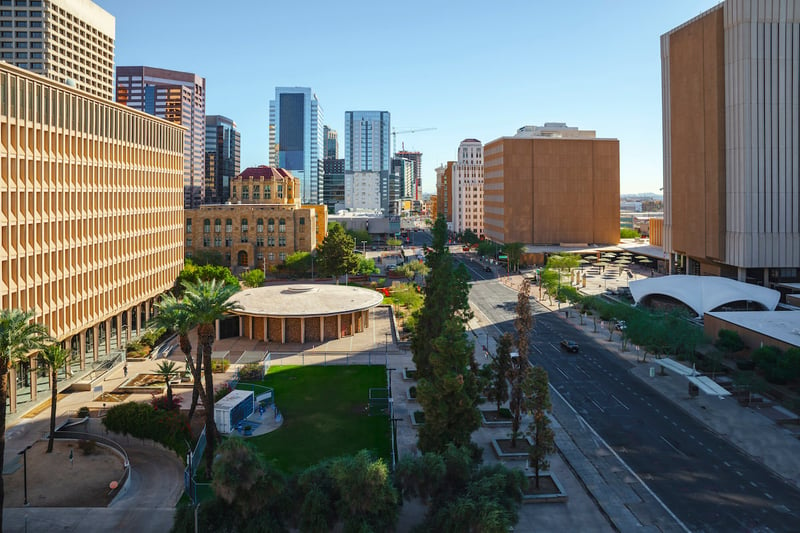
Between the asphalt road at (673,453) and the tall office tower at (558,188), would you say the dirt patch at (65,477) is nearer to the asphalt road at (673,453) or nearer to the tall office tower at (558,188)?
the asphalt road at (673,453)

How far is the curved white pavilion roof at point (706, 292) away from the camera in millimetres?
75938

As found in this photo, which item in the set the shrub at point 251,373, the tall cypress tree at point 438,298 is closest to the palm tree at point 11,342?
the shrub at point 251,373

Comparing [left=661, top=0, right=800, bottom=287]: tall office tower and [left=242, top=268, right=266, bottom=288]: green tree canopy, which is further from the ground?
[left=661, top=0, right=800, bottom=287]: tall office tower

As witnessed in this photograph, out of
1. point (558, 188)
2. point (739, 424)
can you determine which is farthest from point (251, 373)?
point (558, 188)

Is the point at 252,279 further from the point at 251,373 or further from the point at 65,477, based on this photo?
the point at 65,477

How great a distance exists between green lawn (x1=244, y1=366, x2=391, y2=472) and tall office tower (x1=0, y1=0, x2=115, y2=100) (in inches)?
3335

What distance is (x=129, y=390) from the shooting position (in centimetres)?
5250

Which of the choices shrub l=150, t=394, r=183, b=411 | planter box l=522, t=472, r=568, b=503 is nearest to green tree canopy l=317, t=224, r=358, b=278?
shrub l=150, t=394, r=183, b=411

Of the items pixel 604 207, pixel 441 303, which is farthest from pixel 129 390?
pixel 604 207

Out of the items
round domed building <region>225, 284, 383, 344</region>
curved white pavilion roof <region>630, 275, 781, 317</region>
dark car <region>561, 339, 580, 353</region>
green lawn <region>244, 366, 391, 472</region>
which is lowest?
green lawn <region>244, 366, 391, 472</region>

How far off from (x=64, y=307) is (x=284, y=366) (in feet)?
67.1

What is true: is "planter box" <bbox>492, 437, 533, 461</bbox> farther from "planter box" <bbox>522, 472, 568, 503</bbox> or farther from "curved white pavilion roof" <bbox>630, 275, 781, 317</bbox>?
"curved white pavilion roof" <bbox>630, 275, 781, 317</bbox>

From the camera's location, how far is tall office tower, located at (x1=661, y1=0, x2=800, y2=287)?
85.8 m

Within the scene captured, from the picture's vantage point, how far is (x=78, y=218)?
183ft
